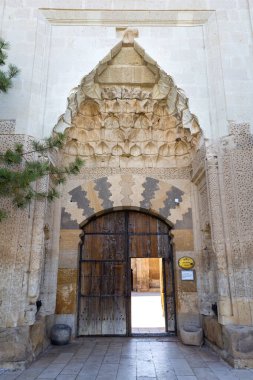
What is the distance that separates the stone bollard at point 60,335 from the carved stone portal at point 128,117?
7.74 feet

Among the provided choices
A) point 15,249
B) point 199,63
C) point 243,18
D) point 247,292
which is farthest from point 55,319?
point 243,18

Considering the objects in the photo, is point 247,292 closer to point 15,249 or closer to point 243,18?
point 15,249

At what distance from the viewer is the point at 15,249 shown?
3359 mm

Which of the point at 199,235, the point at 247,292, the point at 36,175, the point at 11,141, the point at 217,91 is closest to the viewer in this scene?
the point at 36,175

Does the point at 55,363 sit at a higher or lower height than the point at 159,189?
lower

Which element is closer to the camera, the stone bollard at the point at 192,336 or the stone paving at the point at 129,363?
the stone paving at the point at 129,363

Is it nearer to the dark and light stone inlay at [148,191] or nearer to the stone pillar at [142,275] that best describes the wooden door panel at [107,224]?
the dark and light stone inlay at [148,191]

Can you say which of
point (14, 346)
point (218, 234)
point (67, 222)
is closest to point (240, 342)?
point (218, 234)

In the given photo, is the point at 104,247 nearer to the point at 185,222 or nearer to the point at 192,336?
the point at 185,222

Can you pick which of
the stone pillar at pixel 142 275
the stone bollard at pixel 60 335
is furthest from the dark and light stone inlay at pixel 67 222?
the stone pillar at pixel 142 275

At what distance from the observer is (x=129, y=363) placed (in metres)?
3.06

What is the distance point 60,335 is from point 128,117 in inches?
126

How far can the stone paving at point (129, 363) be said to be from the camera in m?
2.72

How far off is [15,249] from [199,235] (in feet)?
8.19
